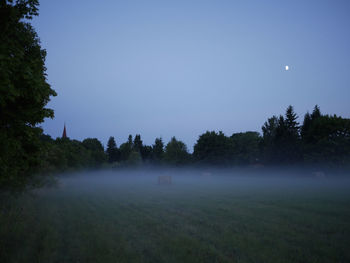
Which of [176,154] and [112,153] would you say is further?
[112,153]

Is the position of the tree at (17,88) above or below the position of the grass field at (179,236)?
above

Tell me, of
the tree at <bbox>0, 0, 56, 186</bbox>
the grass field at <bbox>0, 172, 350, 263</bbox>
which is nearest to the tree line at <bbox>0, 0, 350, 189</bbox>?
the tree at <bbox>0, 0, 56, 186</bbox>

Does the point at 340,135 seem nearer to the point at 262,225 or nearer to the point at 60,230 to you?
→ the point at 262,225

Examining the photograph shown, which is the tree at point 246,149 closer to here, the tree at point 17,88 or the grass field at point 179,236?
the grass field at point 179,236

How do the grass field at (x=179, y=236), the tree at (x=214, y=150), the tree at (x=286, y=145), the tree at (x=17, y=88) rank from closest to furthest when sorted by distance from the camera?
the tree at (x=17, y=88) < the grass field at (x=179, y=236) < the tree at (x=286, y=145) < the tree at (x=214, y=150)

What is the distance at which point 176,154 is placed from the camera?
87.1 metres

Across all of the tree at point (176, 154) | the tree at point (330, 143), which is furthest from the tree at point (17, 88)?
the tree at point (176, 154)

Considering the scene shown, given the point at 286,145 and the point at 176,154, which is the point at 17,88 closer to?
the point at 286,145

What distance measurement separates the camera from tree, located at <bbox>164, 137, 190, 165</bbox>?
8612cm

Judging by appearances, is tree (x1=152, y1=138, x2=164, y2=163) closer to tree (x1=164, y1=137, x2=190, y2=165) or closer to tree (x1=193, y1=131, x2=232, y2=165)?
tree (x1=164, y1=137, x2=190, y2=165)

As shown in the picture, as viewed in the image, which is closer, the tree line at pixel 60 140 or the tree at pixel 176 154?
the tree line at pixel 60 140

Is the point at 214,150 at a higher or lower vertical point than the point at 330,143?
lower

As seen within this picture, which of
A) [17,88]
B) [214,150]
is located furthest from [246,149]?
[17,88]

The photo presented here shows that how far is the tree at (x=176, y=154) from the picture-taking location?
86.1 metres
